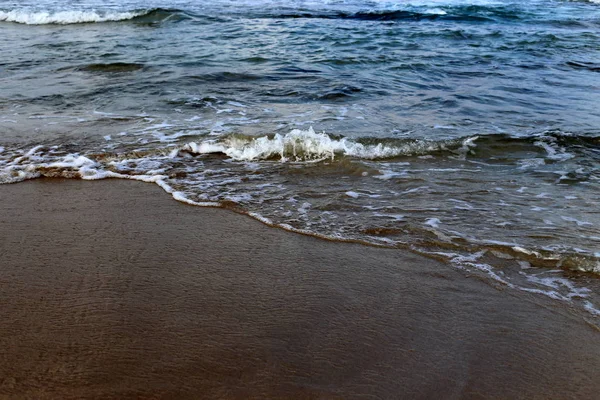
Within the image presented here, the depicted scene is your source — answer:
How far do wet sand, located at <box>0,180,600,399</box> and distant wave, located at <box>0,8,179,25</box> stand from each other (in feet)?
44.6

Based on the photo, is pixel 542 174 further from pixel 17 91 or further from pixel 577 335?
pixel 17 91

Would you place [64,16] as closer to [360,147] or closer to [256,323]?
[360,147]

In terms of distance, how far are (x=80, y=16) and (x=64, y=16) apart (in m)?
0.43

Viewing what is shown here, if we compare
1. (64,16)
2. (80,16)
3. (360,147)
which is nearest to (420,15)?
(80,16)

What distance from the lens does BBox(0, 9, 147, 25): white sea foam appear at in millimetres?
16031

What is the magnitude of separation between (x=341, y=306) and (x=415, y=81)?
21.4 feet

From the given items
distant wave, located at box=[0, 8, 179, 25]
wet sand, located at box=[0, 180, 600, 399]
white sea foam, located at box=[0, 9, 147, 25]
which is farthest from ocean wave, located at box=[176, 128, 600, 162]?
white sea foam, located at box=[0, 9, 147, 25]

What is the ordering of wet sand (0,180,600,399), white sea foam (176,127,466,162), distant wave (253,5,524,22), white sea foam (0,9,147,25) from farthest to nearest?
distant wave (253,5,524,22)
white sea foam (0,9,147,25)
white sea foam (176,127,466,162)
wet sand (0,180,600,399)

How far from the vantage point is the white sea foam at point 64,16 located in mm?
16031

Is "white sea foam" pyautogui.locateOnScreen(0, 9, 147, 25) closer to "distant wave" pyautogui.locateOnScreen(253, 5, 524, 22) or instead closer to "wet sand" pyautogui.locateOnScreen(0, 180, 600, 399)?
"distant wave" pyautogui.locateOnScreen(253, 5, 524, 22)

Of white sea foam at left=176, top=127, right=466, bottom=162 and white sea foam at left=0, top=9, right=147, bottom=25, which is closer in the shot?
white sea foam at left=176, top=127, right=466, bottom=162

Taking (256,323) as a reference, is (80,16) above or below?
above

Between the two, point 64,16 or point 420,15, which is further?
point 420,15

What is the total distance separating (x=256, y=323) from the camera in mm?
2893
